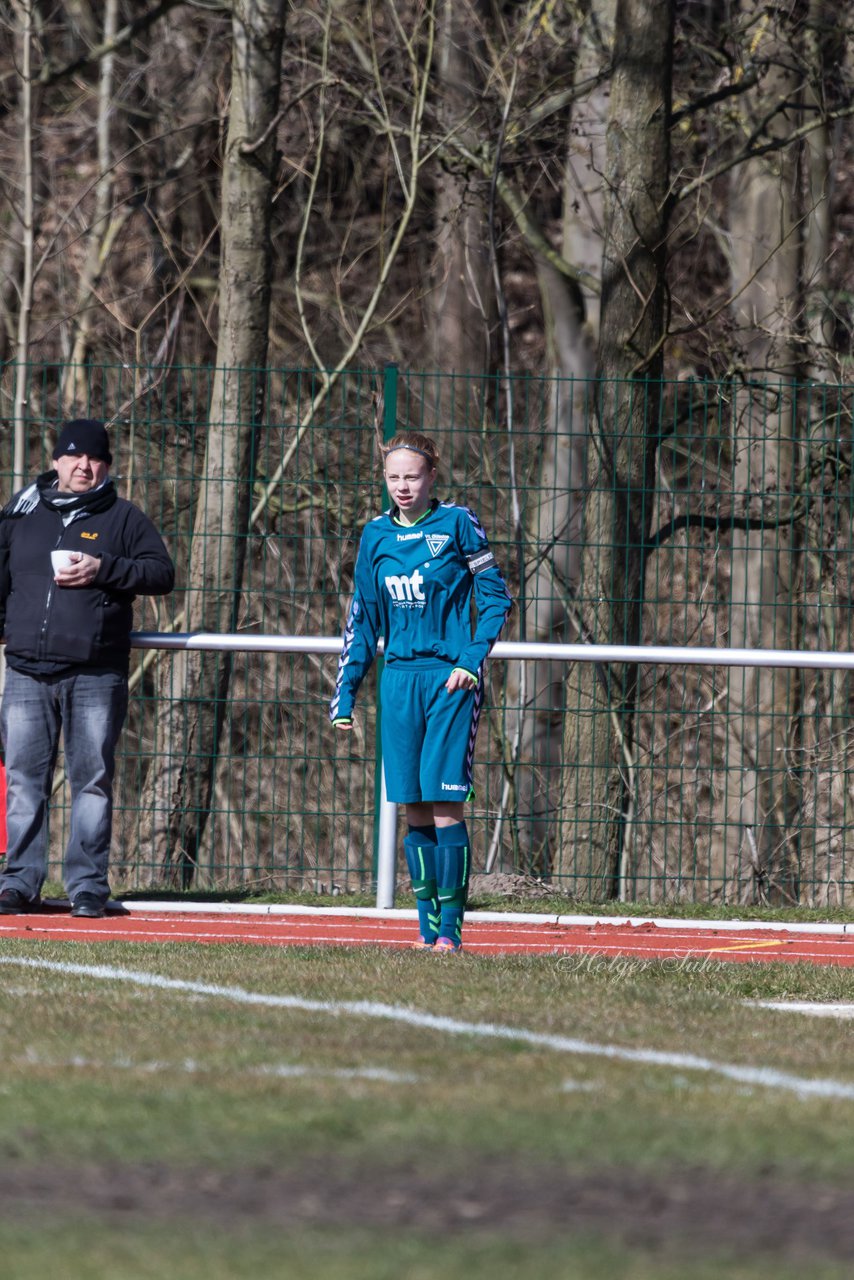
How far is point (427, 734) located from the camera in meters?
7.36

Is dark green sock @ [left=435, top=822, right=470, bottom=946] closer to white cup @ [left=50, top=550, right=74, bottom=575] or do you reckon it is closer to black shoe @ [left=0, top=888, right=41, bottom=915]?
white cup @ [left=50, top=550, right=74, bottom=575]

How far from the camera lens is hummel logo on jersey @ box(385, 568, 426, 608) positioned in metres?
7.32

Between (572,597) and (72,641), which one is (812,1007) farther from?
(572,597)

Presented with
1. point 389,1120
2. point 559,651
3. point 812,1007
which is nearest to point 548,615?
point 559,651

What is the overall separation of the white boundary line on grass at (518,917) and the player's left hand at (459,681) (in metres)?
2.25

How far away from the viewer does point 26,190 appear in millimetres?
13633

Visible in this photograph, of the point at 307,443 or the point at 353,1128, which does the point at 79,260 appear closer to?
the point at 307,443

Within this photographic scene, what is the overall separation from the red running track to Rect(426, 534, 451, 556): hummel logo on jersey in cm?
149

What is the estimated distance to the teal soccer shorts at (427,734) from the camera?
731 cm

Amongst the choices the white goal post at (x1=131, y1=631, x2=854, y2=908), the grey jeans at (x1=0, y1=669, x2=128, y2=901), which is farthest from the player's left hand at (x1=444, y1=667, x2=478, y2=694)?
the grey jeans at (x1=0, y1=669, x2=128, y2=901)

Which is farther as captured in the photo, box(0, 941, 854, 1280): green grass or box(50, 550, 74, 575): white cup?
box(50, 550, 74, 575): white cup

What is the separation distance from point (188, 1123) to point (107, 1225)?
2.43 feet

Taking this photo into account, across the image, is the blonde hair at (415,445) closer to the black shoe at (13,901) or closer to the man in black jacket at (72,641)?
the man in black jacket at (72,641)

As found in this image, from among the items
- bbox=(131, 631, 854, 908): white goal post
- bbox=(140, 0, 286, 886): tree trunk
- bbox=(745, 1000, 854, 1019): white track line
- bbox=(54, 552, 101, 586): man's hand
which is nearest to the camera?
bbox=(745, 1000, 854, 1019): white track line
